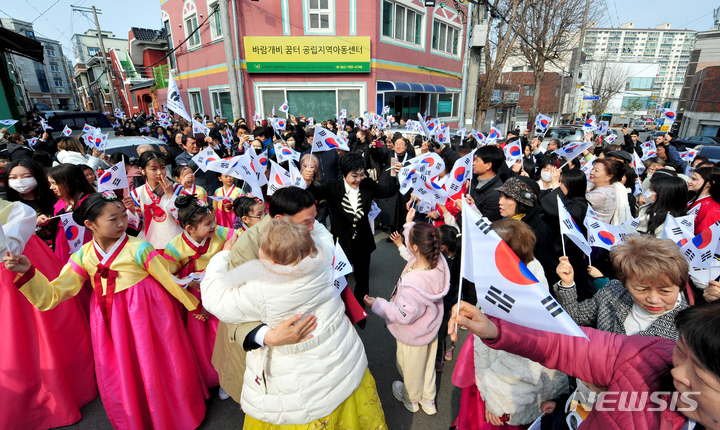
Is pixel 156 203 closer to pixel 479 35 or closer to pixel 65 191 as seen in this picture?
pixel 65 191

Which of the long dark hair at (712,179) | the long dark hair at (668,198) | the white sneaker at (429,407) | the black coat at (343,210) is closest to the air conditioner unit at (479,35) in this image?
the long dark hair at (712,179)

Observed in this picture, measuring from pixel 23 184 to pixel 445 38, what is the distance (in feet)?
77.2

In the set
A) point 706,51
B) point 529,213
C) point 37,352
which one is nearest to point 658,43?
point 706,51

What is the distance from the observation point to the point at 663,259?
1.58 m

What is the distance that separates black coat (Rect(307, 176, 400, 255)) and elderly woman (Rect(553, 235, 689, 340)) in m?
2.39

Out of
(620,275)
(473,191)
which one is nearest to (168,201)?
(473,191)

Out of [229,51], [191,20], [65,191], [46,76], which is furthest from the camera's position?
[46,76]

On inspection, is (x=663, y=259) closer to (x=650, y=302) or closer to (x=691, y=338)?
(x=650, y=302)

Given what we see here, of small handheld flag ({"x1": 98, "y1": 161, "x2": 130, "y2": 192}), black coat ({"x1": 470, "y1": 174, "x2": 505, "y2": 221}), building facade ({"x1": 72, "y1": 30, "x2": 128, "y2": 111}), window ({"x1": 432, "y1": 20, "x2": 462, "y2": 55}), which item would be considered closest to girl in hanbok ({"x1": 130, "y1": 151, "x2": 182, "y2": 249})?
small handheld flag ({"x1": 98, "y1": 161, "x2": 130, "y2": 192})

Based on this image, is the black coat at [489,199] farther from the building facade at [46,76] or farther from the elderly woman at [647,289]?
the building facade at [46,76]

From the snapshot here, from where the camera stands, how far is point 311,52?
16219 millimetres

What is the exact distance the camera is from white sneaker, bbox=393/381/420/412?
2.72 meters

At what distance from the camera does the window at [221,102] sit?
18.3 m

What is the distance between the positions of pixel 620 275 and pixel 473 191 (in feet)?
7.57
